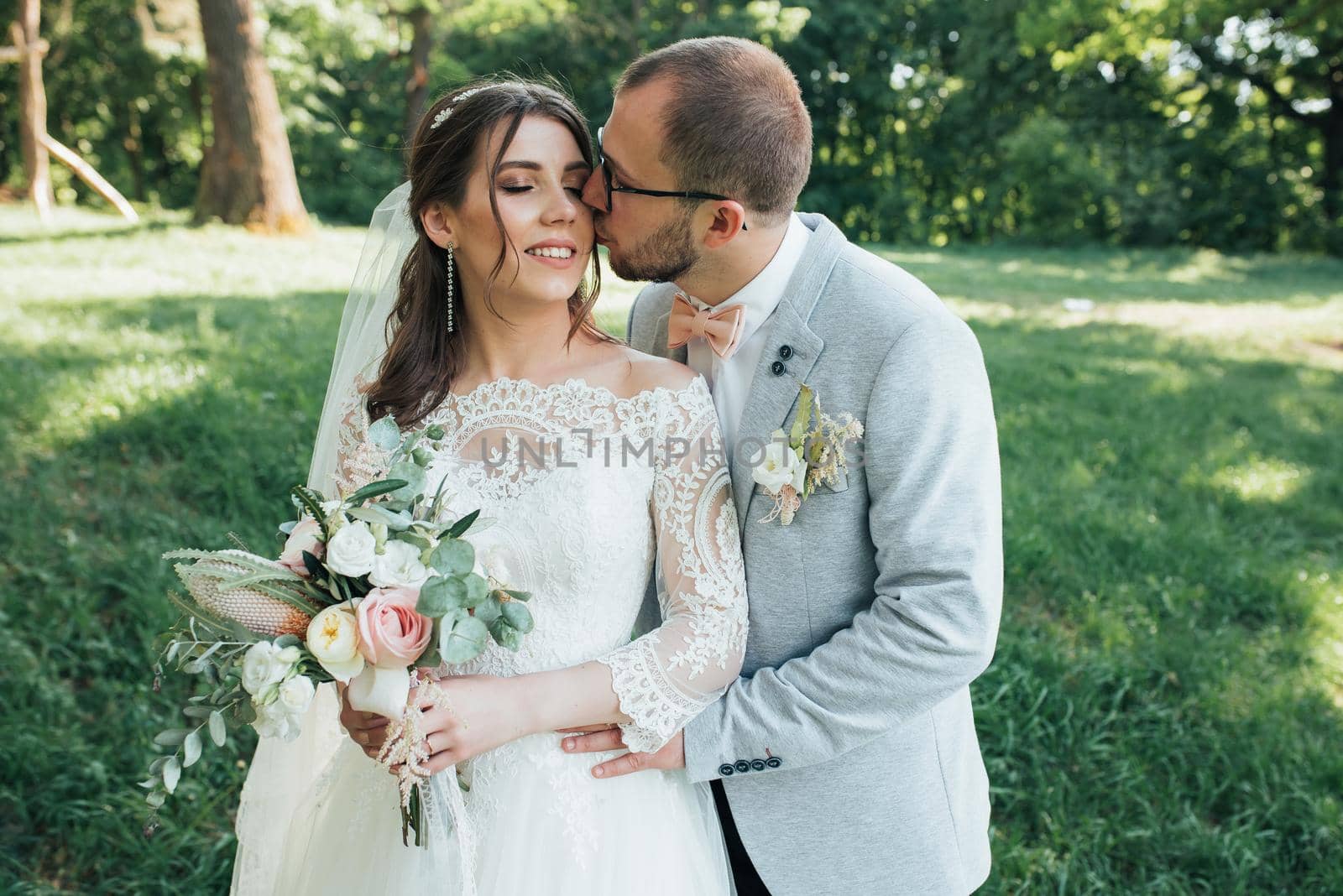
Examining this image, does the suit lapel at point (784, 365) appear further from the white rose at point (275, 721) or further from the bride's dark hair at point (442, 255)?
the white rose at point (275, 721)

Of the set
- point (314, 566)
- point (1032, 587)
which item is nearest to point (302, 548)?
point (314, 566)

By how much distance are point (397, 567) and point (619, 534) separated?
62 cm

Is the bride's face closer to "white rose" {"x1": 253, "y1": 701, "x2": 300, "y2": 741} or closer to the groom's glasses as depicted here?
the groom's glasses

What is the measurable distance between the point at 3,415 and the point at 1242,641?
6.16 metres

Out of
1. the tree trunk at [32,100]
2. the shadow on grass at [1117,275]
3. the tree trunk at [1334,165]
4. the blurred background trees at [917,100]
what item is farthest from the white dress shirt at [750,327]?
the tree trunk at [1334,165]

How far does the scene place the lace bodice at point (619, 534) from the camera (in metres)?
2.11

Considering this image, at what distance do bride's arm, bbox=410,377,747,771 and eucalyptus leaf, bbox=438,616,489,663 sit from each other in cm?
32

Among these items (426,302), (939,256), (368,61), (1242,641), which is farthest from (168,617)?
(368,61)

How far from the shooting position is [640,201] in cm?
235

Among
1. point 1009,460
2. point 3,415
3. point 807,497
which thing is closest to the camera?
point 807,497

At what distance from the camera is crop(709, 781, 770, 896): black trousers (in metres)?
2.43

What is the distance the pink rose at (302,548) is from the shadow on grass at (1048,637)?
1.75 metres

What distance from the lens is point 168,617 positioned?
12.8ft

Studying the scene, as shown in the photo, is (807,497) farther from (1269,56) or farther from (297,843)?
(1269,56)
